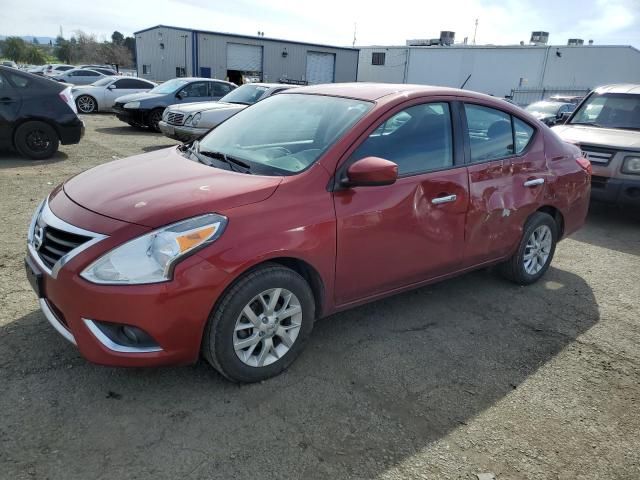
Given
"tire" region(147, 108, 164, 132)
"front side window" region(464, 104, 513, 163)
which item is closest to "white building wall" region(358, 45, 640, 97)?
"tire" region(147, 108, 164, 132)

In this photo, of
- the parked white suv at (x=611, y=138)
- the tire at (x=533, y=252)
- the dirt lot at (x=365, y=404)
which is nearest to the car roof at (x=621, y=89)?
the parked white suv at (x=611, y=138)

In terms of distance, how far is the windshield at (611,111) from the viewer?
784 cm

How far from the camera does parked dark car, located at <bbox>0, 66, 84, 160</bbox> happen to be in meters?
8.40

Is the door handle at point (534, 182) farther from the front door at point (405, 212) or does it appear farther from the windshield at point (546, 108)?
the windshield at point (546, 108)

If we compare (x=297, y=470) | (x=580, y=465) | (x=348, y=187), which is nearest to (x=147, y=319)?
(x=297, y=470)

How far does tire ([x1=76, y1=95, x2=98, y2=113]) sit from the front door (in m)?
17.0

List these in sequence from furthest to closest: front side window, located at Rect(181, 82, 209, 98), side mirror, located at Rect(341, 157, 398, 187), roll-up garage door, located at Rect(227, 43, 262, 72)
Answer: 1. roll-up garage door, located at Rect(227, 43, 262, 72)
2. front side window, located at Rect(181, 82, 209, 98)
3. side mirror, located at Rect(341, 157, 398, 187)

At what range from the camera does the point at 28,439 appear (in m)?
2.45

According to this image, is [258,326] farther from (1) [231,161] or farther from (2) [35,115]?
(2) [35,115]

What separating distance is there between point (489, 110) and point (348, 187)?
1742 mm

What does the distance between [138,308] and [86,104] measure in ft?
58.1

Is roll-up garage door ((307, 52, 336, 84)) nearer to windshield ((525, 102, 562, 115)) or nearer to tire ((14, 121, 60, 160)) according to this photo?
windshield ((525, 102, 562, 115))

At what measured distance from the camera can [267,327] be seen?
9.66 ft

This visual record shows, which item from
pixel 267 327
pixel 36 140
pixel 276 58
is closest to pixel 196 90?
pixel 36 140
